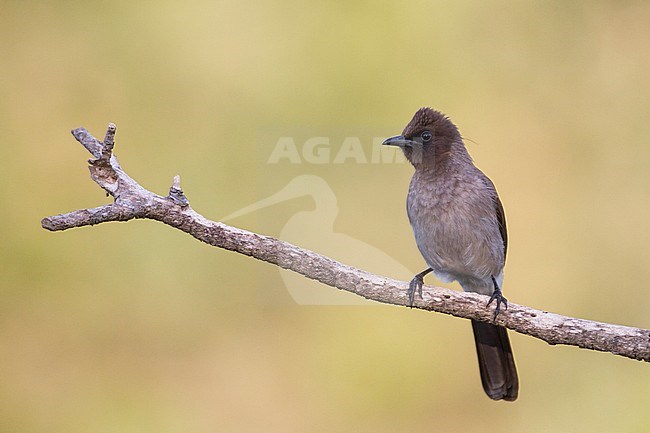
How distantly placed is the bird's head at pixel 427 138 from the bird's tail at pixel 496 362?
2.39 ft

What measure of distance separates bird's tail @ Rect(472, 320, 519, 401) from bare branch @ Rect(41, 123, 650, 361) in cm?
63

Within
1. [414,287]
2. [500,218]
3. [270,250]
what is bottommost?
[270,250]

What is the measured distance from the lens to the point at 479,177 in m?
2.81

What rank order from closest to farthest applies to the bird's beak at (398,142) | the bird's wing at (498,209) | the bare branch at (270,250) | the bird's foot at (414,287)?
the bare branch at (270,250) → the bird's foot at (414,287) → the bird's beak at (398,142) → the bird's wing at (498,209)

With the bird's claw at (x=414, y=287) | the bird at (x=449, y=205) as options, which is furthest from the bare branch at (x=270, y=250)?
the bird at (x=449, y=205)

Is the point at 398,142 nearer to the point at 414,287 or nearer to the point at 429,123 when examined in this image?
the point at 429,123

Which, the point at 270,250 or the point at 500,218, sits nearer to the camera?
the point at 270,250

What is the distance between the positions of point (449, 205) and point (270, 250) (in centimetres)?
85

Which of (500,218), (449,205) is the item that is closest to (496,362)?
(500,218)

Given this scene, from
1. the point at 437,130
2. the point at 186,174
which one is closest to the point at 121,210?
the point at 437,130

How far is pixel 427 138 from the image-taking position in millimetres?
2725

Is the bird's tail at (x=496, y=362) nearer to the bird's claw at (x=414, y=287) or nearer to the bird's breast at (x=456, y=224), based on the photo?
the bird's breast at (x=456, y=224)

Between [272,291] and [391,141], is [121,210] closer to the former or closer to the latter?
[391,141]

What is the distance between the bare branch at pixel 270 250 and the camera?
213 cm
